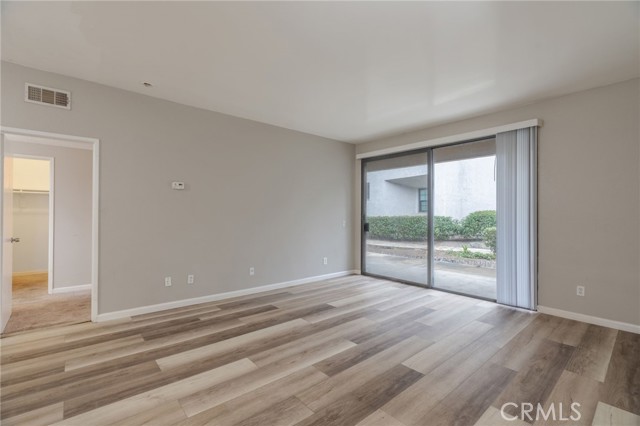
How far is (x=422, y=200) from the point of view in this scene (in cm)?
523

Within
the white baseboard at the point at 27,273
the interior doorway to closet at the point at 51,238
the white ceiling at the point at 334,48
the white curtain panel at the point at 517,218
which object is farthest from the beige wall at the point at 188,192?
the white baseboard at the point at 27,273

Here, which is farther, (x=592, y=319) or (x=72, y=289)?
(x=72, y=289)

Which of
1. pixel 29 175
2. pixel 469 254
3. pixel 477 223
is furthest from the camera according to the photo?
pixel 29 175

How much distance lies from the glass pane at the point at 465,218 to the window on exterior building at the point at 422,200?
170 millimetres

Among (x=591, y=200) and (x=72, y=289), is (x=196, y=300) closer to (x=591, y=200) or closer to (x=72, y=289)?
(x=72, y=289)

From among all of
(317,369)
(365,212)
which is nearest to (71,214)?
(317,369)

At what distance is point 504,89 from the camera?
3525 mm

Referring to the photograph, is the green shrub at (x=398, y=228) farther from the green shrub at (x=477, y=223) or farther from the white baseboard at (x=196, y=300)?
the white baseboard at (x=196, y=300)

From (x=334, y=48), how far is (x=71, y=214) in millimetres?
5387

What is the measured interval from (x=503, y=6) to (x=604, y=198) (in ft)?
9.00

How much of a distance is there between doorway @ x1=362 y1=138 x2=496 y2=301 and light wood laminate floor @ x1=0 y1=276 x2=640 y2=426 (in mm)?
1296

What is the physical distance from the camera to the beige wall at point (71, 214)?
16.0 ft

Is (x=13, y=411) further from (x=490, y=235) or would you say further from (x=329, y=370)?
(x=490, y=235)

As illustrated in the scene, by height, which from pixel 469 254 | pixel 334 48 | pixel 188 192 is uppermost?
pixel 334 48
